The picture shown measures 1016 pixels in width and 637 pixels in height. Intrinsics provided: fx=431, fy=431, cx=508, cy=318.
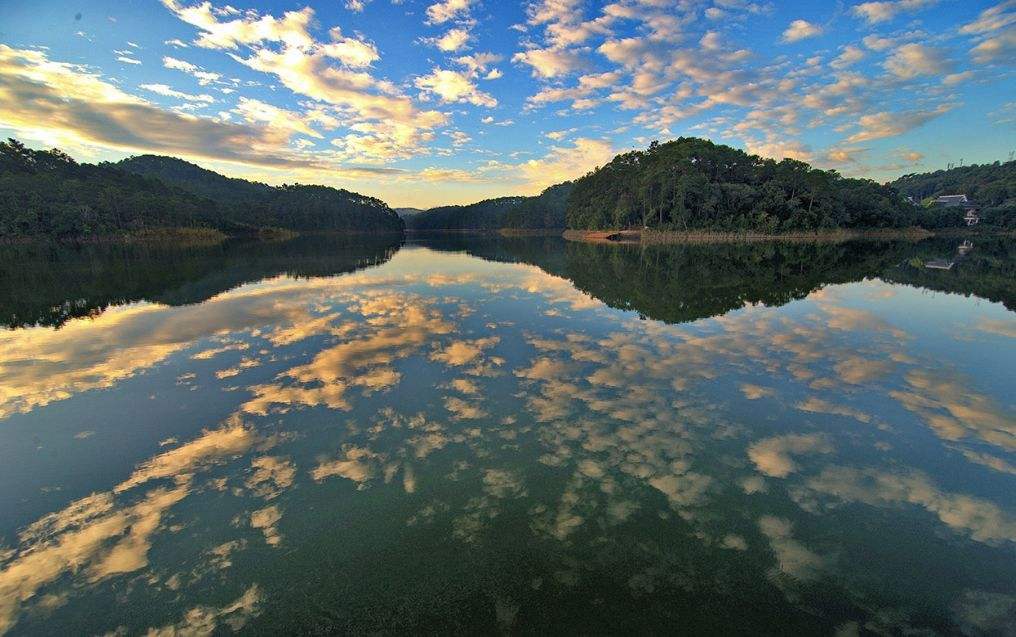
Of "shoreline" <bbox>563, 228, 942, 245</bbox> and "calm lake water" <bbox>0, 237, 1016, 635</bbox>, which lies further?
"shoreline" <bbox>563, 228, 942, 245</bbox>

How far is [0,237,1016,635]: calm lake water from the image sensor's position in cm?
478

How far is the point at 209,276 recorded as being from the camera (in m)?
34.2

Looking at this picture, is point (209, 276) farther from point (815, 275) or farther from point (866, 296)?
point (815, 275)

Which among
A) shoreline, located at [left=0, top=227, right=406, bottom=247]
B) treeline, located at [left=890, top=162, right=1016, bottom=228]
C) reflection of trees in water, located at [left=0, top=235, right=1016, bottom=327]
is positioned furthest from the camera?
treeline, located at [left=890, top=162, right=1016, bottom=228]

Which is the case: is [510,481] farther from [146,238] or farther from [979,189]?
[979,189]

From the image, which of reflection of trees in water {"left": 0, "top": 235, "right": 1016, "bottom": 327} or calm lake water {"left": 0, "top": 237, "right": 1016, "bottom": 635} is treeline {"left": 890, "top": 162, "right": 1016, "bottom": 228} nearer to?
reflection of trees in water {"left": 0, "top": 235, "right": 1016, "bottom": 327}

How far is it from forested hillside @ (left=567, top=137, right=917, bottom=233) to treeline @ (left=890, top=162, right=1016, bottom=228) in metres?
23.1

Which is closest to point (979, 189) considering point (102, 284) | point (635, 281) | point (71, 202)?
point (635, 281)

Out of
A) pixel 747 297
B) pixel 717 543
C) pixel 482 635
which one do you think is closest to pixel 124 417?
pixel 482 635

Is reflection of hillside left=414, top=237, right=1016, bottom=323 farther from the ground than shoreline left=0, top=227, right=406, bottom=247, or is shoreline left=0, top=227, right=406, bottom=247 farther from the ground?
shoreline left=0, top=227, right=406, bottom=247

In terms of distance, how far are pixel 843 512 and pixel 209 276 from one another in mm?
40496

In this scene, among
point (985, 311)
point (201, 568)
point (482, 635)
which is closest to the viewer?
point (482, 635)

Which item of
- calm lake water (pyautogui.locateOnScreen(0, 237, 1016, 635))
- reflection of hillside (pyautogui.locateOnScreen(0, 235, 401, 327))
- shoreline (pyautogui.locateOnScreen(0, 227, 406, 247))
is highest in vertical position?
shoreline (pyautogui.locateOnScreen(0, 227, 406, 247))

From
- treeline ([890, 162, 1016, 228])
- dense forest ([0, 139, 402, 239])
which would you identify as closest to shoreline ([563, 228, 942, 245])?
treeline ([890, 162, 1016, 228])
